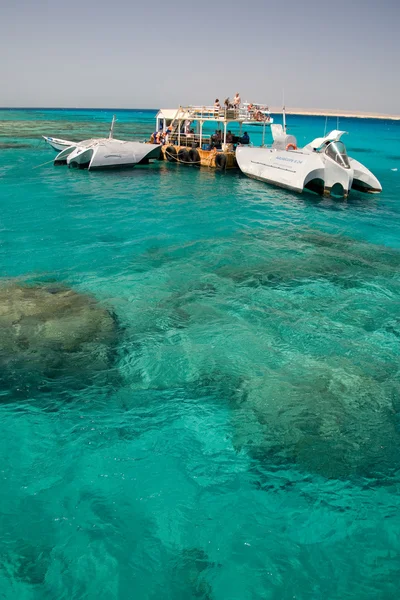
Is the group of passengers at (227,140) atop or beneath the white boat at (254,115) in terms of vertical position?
beneath

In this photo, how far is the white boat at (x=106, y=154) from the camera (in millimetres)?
31016

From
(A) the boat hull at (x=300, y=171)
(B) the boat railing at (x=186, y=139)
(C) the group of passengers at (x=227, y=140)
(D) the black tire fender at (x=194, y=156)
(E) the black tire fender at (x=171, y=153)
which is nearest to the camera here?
(A) the boat hull at (x=300, y=171)

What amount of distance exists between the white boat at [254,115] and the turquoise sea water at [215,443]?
22.2 m

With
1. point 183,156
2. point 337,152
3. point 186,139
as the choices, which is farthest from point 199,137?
point 337,152

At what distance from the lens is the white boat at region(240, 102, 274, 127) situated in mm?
33125

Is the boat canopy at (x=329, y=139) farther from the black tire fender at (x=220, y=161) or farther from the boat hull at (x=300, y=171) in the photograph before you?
the black tire fender at (x=220, y=161)

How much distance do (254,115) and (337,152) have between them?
39.9ft

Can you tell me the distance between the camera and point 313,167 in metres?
24.3

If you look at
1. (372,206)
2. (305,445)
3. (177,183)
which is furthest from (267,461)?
(177,183)

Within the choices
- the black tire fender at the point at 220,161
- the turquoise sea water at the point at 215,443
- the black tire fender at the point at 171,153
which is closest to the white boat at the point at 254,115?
the black tire fender at the point at 220,161

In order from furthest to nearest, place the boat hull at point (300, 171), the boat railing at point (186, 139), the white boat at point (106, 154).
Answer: the boat railing at point (186, 139), the white boat at point (106, 154), the boat hull at point (300, 171)

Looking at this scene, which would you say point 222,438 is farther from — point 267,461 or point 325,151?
point 325,151

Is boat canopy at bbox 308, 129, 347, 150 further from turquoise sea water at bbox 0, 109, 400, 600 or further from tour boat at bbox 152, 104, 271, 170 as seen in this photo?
turquoise sea water at bbox 0, 109, 400, 600

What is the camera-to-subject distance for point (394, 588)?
15.8 feet
